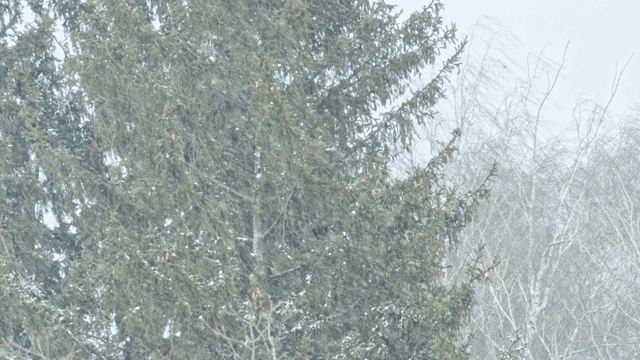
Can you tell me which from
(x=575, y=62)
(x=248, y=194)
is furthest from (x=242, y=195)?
(x=575, y=62)

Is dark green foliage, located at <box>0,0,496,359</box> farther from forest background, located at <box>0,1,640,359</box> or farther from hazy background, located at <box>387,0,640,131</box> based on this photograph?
hazy background, located at <box>387,0,640,131</box>

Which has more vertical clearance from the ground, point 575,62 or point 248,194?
point 575,62

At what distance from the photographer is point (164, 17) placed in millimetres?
14164

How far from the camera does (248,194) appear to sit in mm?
13234

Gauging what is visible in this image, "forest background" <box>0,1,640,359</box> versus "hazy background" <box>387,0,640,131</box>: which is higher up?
"hazy background" <box>387,0,640,131</box>

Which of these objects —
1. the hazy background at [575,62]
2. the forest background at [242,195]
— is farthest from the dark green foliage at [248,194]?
the hazy background at [575,62]

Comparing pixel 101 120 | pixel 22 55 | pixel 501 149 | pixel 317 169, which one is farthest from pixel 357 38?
pixel 501 149

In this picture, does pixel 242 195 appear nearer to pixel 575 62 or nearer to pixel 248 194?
pixel 248 194

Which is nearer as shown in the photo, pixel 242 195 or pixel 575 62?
pixel 242 195

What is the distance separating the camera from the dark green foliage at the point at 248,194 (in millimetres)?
12438

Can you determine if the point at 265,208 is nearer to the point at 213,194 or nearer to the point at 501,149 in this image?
the point at 213,194

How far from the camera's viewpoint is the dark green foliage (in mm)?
12438

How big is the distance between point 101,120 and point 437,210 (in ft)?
11.3

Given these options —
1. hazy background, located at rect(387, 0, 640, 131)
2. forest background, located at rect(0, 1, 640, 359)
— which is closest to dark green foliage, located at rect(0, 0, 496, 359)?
forest background, located at rect(0, 1, 640, 359)
